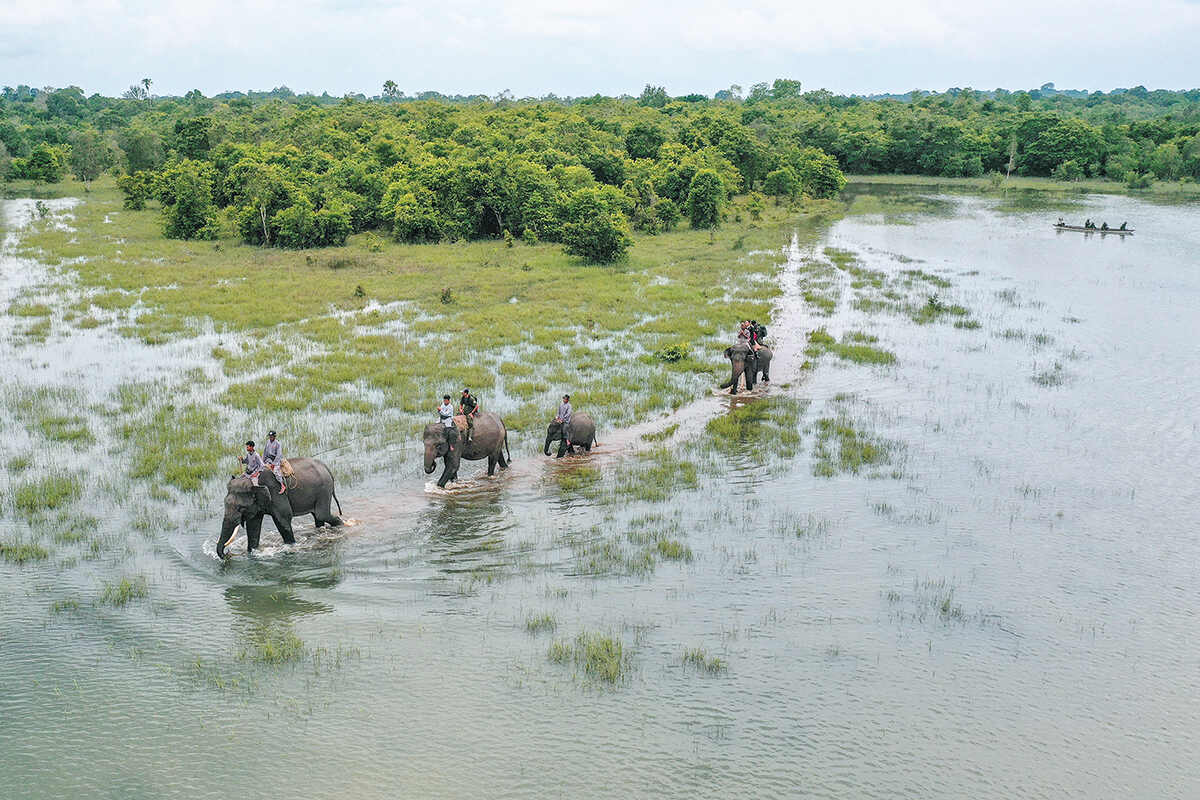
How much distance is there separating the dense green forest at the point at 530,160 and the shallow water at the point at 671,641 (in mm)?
25531

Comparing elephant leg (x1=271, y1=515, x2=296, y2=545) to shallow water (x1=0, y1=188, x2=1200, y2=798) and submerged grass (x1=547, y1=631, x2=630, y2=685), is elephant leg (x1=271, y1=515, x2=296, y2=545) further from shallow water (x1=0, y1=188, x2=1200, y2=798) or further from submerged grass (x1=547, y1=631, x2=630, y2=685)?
submerged grass (x1=547, y1=631, x2=630, y2=685)

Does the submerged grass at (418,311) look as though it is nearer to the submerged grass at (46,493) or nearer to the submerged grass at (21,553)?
the submerged grass at (46,493)

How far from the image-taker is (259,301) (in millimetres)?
32250

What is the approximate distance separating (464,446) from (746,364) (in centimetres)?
898

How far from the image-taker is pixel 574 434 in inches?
732

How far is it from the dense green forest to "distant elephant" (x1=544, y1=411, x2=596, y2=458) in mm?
22755

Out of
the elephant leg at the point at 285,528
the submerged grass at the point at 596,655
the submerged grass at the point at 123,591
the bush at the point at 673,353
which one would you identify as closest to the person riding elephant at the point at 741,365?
the bush at the point at 673,353

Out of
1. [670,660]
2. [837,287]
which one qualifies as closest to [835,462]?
[670,660]

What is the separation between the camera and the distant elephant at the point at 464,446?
16.8 m

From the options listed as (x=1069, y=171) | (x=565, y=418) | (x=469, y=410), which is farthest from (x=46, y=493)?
(x=1069, y=171)

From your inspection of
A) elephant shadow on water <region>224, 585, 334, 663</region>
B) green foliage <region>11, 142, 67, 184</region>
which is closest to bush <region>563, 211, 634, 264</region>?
elephant shadow on water <region>224, 585, 334, 663</region>

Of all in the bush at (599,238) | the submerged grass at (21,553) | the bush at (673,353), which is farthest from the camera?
the bush at (599,238)

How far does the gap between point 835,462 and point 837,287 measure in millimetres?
20286

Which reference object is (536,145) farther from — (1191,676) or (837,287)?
(1191,676)
